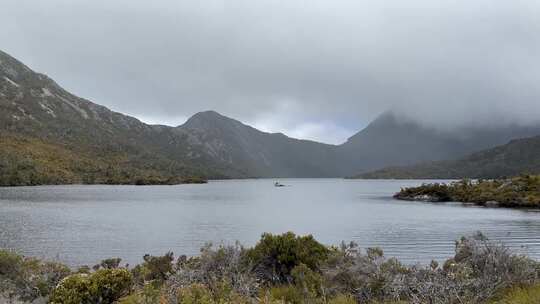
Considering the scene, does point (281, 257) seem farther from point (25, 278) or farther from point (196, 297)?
point (25, 278)

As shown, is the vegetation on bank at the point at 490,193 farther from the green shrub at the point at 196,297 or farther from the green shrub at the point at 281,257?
the green shrub at the point at 196,297

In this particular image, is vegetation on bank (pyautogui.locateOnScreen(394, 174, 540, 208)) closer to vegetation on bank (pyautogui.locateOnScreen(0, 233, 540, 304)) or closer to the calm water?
the calm water

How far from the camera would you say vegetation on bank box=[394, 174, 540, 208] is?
90.6 m

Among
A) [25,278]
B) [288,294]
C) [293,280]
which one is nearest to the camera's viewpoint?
[288,294]

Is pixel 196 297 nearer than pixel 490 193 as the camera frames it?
Yes

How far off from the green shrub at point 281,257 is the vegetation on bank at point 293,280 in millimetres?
37

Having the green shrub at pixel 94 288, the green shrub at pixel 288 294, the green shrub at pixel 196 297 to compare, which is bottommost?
the green shrub at pixel 288 294

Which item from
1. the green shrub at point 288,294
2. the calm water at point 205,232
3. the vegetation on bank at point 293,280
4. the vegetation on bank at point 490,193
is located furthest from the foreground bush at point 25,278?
the vegetation on bank at point 490,193

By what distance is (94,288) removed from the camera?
420 inches

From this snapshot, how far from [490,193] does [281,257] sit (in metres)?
96.5

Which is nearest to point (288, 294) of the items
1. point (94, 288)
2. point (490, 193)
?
point (94, 288)

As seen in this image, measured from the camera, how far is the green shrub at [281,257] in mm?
16358

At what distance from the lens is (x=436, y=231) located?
1933 inches

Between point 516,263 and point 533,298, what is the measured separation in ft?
14.3
